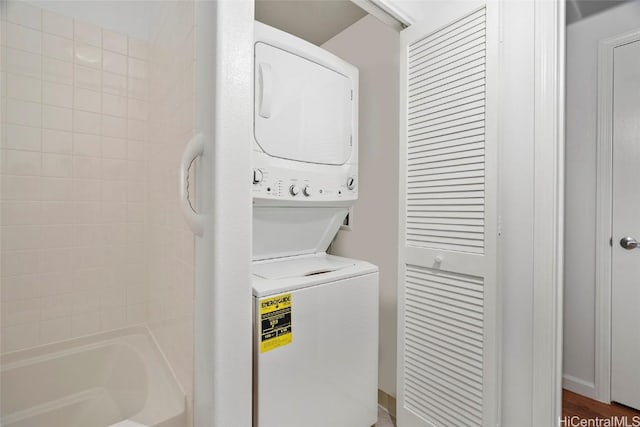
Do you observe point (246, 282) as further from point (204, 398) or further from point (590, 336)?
point (590, 336)

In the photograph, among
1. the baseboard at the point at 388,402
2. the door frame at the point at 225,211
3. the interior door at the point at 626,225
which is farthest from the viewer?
the baseboard at the point at 388,402

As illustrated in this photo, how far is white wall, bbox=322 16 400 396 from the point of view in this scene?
1876 millimetres

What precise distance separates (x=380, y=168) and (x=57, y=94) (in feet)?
5.74

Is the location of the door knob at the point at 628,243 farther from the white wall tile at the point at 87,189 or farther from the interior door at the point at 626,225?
the white wall tile at the point at 87,189

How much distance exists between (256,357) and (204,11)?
112 centimetres

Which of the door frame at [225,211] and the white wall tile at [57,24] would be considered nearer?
the door frame at [225,211]

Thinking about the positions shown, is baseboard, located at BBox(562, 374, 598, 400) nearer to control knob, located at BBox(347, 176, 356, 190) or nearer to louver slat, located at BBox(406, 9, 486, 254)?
louver slat, located at BBox(406, 9, 486, 254)

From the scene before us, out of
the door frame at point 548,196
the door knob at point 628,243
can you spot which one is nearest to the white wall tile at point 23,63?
the door frame at point 548,196

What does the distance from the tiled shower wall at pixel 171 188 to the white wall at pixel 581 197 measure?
2.20 meters

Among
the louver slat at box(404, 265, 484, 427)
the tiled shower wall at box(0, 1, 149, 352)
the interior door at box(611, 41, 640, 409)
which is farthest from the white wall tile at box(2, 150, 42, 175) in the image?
the interior door at box(611, 41, 640, 409)

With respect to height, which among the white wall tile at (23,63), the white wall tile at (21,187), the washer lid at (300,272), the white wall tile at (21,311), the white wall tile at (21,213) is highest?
the white wall tile at (23,63)

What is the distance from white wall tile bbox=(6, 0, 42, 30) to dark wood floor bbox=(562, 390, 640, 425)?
345 centimetres

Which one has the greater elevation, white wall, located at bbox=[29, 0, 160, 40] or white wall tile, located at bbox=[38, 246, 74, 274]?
white wall, located at bbox=[29, 0, 160, 40]

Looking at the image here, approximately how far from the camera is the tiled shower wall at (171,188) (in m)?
1.08
